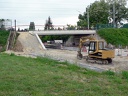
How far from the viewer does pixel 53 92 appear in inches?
416

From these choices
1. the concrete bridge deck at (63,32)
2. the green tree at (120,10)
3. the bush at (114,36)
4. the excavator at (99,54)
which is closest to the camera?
the excavator at (99,54)

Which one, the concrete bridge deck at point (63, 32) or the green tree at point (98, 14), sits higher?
the green tree at point (98, 14)

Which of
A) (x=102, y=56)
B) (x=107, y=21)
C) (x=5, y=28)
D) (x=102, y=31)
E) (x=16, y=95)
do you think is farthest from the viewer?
(x=107, y=21)

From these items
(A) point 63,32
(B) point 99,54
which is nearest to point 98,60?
(B) point 99,54

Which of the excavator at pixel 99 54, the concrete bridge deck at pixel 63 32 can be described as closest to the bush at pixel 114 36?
the concrete bridge deck at pixel 63 32

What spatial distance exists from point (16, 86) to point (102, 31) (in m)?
51.5

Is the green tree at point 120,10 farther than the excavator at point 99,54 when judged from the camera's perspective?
Yes

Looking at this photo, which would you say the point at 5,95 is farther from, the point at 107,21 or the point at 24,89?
the point at 107,21

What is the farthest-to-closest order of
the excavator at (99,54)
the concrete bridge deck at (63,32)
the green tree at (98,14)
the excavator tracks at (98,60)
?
1. the green tree at (98,14)
2. the concrete bridge deck at (63,32)
3. the excavator at (99,54)
4. the excavator tracks at (98,60)

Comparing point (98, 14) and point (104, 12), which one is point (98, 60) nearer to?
point (98, 14)

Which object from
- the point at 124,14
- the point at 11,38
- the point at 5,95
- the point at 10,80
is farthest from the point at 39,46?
the point at 124,14

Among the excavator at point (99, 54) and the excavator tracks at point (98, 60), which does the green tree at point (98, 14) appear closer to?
the excavator at point (99, 54)

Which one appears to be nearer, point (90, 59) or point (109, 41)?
point (90, 59)

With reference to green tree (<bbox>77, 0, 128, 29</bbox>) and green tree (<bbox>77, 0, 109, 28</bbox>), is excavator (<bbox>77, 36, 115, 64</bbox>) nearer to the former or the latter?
green tree (<bbox>77, 0, 109, 28</bbox>)
